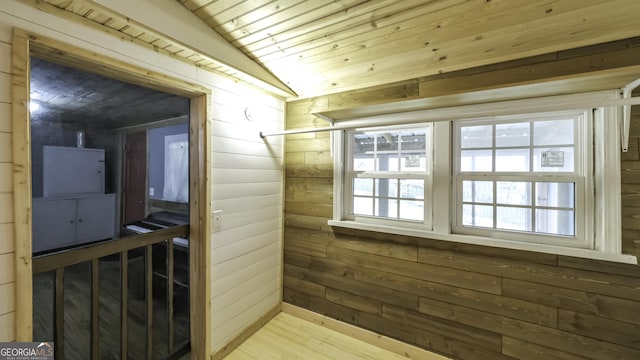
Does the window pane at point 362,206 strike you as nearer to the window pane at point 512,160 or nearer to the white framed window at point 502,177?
the white framed window at point 502,177

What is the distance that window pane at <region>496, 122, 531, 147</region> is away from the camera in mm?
1799

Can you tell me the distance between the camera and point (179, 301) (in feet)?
6.62

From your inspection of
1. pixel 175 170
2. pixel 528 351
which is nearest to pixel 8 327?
pixel 175 170

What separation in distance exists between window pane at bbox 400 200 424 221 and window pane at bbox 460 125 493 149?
0.57m

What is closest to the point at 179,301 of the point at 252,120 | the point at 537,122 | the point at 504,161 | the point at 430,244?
the point at 252,120

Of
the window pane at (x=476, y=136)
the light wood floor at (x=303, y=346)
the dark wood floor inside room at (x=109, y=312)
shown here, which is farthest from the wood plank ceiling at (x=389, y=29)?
the light wood floor at (x=303, y=346)

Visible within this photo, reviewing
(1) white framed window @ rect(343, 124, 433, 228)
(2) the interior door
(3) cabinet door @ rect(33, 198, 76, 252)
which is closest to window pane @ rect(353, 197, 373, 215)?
(1) white framed window @ rect(343, 124, 433, 228)

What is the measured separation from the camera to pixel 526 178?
176cm

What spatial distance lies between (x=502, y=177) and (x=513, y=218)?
31 cm

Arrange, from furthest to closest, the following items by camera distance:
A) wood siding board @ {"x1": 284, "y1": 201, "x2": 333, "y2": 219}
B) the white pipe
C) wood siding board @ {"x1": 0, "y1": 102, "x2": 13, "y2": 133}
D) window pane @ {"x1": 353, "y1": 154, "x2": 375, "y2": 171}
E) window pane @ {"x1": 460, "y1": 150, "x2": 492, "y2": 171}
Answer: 1. wood siding board @ {"x1": 284, "y1": 201, "x2": 333, "y2": 219}
2. window pane @ {"x1": 353, "y1": 154, "x2": 375, "y2": 171}
3. window pane @ {"x1": 460, "y1": 150, "x2": 492, "y2": 171}
4. the white pipe
5. wood siding board @ {"x1": 0, "y1": 102, "x2": 13, "y2": 133}

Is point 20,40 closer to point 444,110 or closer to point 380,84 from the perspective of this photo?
point 380,84

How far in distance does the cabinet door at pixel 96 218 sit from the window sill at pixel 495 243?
1641mm

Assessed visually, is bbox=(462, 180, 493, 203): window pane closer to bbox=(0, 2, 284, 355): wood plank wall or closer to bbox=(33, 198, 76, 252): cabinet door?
bbox=(0, 2, 284, 355): wood plank wall

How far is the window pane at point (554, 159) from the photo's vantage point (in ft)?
5.54
